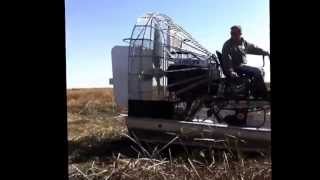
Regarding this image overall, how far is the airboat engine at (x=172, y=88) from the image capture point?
646 centimetres

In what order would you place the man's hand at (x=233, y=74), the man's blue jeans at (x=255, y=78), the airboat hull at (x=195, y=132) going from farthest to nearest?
1. the man's hand at (x=233, y=74)
2. the man's blue jeans at (x=255, y=78)
3. the airboat hull at (x=195, y=132)

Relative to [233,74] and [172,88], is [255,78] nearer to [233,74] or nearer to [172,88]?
[233,74]

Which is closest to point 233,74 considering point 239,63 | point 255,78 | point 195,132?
point 239,63

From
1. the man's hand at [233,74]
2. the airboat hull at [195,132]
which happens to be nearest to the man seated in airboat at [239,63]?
the man's hand at [233,74]

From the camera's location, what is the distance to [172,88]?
6.88 metres

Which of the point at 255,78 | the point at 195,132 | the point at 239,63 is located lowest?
the point at 195,132

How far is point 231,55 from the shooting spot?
6.54 metres

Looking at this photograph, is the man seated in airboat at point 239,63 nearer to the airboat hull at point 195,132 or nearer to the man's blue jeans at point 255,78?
the man's blue jeans at point 255,78

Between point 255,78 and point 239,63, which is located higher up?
point 239,63

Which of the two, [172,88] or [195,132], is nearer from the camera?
[195,132]

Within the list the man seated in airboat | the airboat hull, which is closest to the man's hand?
the man seated in airboat

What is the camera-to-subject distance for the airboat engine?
646 cm
